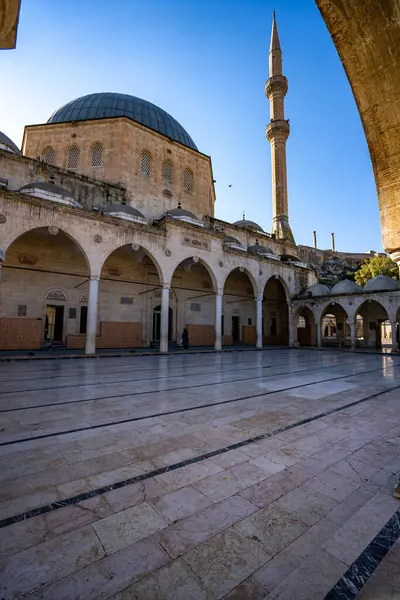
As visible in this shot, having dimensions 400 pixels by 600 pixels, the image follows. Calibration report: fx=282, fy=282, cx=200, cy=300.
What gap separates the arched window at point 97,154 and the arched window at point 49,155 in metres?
2.57

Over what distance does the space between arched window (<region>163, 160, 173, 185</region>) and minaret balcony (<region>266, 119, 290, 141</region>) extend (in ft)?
40.1

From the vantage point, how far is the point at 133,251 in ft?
56.2

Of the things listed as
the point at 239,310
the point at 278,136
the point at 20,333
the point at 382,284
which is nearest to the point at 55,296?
the point at 20,333

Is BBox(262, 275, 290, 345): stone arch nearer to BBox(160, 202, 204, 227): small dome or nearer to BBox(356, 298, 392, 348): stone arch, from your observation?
BBox(356, 298, 392, 348): stone arch

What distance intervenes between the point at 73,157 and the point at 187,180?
811 centimetres

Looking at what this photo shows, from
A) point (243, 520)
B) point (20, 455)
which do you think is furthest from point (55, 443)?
point (243, 520)

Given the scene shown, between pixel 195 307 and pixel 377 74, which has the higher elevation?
pixel 377 74

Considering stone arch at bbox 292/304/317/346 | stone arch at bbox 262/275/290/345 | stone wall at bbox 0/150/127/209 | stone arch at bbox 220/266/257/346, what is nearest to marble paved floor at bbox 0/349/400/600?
stone wall at bbox 0/150/127/209

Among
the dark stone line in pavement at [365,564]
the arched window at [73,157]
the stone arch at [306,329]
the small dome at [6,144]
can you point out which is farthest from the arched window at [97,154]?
the dark stone line in pavement at [365,564]

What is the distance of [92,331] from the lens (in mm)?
12945

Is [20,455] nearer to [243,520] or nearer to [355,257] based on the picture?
[243,520]

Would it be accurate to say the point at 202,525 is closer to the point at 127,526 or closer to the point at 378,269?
the point at 127,526

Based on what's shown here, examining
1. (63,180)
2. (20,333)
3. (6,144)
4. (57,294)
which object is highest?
(6,144)

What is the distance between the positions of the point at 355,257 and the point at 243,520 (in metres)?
59.5
